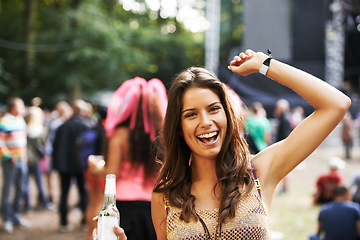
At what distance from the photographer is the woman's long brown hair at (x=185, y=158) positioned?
2041 mm

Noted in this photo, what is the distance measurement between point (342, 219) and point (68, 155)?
4114 millimetres

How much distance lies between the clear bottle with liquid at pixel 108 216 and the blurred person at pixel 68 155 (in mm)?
5359

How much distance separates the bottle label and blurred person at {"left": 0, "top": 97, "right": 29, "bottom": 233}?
5.83 m

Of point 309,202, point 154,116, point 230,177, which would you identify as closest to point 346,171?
point 309,202

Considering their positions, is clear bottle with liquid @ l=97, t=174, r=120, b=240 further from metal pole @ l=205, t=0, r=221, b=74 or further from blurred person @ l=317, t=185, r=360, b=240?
metal pole @ l=205, t=0, r=221, b=74

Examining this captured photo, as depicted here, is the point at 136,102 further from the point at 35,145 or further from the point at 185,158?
the point at 35,145

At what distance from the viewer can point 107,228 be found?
1.82 meters

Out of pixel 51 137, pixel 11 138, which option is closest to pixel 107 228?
pixel 11 138

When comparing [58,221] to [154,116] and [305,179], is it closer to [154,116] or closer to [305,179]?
[154,116]

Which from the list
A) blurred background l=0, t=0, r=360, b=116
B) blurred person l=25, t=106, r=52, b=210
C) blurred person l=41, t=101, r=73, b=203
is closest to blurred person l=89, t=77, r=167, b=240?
blurred person l=41, t=101, r=73, b=203

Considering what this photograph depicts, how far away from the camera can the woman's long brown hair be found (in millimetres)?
2041

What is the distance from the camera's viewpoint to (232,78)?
55.5ft

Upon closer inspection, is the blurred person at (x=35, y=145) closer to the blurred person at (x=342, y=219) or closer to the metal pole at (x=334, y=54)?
the blurred person at (x=342, y=219)

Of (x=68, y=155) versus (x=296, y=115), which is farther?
(x=296, y=115)
